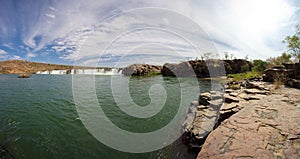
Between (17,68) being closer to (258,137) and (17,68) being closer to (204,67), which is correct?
(204,67)

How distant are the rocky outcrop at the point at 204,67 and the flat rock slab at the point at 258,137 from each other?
40.9 metres

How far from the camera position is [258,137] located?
2775 mm

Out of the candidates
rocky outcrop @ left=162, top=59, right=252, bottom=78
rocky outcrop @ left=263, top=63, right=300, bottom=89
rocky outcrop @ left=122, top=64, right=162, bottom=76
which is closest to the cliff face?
rocky outcrop @ left=122, top=64, right=162, bottom=76

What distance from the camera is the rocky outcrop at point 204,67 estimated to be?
44.9 m

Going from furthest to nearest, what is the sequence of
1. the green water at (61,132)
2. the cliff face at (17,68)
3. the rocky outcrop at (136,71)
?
1. the cliff face at (17,68)
2. the rocky outcrop at (136,71)
3. the green water at (61,132)

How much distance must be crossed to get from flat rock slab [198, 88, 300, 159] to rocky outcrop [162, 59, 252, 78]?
134 ft

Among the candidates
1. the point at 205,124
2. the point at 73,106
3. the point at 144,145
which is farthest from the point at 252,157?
the point at 73,106

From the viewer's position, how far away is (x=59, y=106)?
9180mm


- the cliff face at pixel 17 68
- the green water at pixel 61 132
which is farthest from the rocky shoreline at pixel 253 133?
the cliff face at pixel 17 68

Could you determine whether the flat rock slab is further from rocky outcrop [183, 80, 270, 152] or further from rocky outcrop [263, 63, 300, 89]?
rocky outcrop [263, 63, 300, 89]

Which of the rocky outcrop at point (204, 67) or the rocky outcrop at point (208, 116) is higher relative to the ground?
the rocky outcrop at point (204, 67)

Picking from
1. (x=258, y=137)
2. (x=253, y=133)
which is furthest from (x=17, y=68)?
(x=258, y=137)

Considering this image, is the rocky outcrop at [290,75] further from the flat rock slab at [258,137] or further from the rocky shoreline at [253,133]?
the flat rock slab at [258,137]

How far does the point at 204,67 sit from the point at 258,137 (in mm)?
45088
